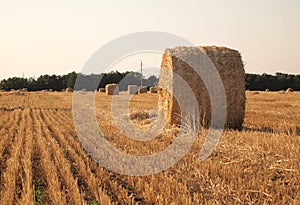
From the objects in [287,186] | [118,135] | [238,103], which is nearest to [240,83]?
[238,103]

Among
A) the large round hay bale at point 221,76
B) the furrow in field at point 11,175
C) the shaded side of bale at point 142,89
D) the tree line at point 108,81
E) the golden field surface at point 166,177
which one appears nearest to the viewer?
the golden field surface at point 166,177

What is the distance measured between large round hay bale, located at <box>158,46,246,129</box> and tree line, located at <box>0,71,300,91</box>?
25.4m

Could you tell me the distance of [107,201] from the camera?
13.7 feet

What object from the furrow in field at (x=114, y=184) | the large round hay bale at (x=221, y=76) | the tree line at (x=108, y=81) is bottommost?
the furrow in field at (x=114, y=184)

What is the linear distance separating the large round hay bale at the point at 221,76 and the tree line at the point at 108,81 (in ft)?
83.2

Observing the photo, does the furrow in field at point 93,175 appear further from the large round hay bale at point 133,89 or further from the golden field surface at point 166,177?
the large round hay bale at point 133,89

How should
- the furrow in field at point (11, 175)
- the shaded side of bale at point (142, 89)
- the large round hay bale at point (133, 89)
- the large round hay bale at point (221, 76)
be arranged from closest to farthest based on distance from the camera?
the furrow in field at point (11, 175) < the large round hay bale at point (221, 76) < the large round hay bale at point (133, 89) < the shaded side of bale at point (142, 89)

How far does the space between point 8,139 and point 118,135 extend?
8.62 ft

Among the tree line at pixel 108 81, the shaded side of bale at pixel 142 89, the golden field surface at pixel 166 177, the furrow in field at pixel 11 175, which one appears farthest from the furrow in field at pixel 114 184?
the tree line at pixel 108 81

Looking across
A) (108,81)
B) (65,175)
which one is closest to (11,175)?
(65,175)

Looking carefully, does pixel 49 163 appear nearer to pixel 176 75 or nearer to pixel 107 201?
pixel 107 201

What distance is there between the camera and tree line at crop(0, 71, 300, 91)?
52844 millimetres

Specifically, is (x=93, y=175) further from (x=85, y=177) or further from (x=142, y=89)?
(x=142, y=89)

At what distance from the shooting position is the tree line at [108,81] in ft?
173
